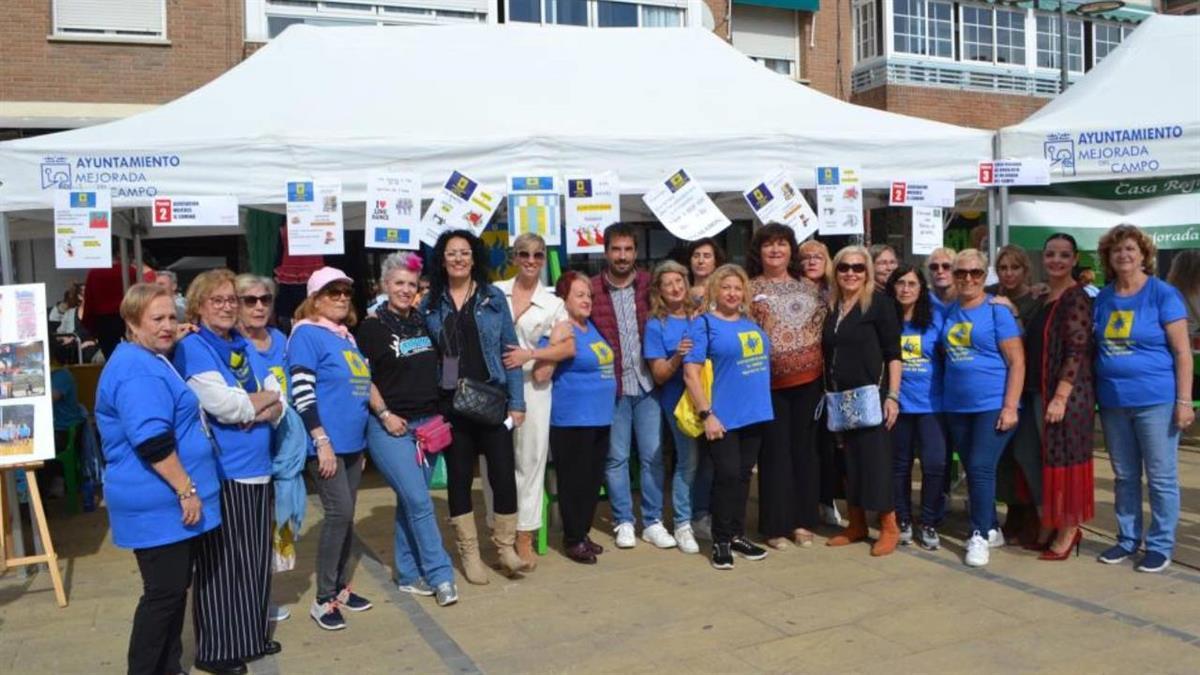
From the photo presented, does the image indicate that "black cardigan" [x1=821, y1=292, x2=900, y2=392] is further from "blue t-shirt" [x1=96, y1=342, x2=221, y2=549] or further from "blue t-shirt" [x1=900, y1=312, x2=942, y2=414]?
"blue t-shirt" [x1=96, y1=342, x2=221, y2=549]

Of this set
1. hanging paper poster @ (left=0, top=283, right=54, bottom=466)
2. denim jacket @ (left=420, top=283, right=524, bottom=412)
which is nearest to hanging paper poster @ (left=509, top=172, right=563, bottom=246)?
denim jacket @ (left=420, top=283, right=524, bottom=412)

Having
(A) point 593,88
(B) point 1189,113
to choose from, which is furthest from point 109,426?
(B) point 1189,113

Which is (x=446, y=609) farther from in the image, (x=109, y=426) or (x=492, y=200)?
(x=492, y=200)

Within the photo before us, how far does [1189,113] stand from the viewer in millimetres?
6699

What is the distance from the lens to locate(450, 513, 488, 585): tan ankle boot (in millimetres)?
4801

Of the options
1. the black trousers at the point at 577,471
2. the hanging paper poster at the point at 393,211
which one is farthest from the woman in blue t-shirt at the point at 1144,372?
the hanging paper poster at the point at 393,211

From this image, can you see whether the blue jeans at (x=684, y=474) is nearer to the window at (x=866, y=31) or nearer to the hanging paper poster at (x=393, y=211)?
the hanging paper poster at (x=393, y=211)

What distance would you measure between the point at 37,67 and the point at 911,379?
12225 mm

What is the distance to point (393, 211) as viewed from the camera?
19.2 ft

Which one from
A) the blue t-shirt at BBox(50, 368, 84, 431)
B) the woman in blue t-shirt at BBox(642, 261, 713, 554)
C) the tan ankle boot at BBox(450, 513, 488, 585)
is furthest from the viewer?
the blue t-shirt at BBox(50, 368, 84, 431)

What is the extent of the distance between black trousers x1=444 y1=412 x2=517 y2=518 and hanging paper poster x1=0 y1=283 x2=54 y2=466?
80.8 inches

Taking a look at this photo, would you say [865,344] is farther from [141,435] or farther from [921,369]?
[141,435]

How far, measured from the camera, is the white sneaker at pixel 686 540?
5.37 meters

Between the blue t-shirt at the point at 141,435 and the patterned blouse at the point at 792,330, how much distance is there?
2.90 metres
